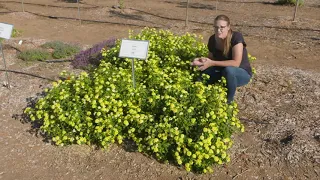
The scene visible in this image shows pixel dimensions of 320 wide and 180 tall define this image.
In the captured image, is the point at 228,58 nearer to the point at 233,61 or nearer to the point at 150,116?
the point at 233,61

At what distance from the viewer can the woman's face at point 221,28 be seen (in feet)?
12.5

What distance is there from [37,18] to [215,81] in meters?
7.09

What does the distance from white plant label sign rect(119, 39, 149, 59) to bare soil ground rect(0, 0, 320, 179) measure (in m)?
1.05

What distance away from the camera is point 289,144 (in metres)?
3.67

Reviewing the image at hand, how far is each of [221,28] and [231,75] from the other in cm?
57

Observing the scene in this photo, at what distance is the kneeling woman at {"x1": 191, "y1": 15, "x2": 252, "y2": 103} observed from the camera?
3887mm

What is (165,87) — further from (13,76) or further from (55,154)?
(13,76)

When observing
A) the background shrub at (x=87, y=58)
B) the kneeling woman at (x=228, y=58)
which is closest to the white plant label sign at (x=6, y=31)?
the background shrub at (x=87, y=58)

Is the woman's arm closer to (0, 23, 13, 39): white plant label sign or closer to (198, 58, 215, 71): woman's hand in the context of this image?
(198, 58, 215, 71): woman's hand

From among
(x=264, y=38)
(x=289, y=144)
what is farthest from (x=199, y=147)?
(x=264, y=38)

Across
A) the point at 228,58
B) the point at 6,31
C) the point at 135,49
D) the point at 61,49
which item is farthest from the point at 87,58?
the point at 228,58

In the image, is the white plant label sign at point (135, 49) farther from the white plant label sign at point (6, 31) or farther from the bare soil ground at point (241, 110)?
the white plant label sign at point (6, 31)

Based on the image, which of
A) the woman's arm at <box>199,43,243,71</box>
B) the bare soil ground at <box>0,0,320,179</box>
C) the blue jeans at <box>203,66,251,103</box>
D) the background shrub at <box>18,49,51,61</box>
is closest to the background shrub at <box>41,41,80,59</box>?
the background shrub at <box>18,49,51,61</box>

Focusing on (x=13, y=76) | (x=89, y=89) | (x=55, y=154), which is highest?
(x=89, y=89)
